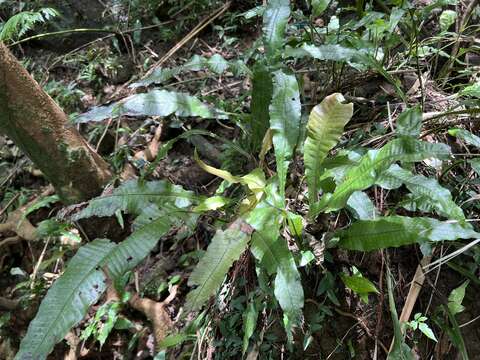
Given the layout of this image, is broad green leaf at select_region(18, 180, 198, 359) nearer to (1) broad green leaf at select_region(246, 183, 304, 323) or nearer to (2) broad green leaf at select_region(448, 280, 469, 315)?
(1) broad green leaf at select_region(246, 183, 304, 323)

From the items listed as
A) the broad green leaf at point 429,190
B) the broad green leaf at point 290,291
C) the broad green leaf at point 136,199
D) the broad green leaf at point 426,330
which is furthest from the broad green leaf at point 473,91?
the broad green leaf at point 136,199

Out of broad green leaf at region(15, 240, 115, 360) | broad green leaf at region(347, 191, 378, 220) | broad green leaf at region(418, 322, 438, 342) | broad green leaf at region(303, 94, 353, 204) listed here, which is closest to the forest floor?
broad green leaf at region(418, 322, 438, 342)

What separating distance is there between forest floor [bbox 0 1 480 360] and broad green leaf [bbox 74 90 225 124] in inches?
2.0

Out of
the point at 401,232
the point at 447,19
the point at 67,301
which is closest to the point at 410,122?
the point at 401,232

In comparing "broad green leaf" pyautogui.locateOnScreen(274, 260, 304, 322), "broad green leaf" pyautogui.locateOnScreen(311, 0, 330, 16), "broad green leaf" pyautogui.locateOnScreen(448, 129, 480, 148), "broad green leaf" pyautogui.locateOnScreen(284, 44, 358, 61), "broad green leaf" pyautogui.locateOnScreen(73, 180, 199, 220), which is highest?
"broad green leaf" pyautogui.locateOnScreen(311, 0, 330, 16)

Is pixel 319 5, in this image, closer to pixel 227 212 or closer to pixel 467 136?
pixel 467 136

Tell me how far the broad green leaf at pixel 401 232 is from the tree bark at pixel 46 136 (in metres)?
1.20

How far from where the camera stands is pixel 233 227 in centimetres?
153

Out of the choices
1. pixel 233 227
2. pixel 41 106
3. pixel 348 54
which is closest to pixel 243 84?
pixel 348 54

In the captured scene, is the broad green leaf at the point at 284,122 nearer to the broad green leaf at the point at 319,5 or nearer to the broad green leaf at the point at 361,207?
the broad green leaf at the point at 361,207

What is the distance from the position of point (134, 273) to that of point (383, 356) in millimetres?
1293

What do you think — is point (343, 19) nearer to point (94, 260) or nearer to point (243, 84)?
point (243, 84)

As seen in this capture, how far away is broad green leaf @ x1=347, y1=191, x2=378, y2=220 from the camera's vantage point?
1524 millimetres

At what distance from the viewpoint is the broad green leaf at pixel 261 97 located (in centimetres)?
183
